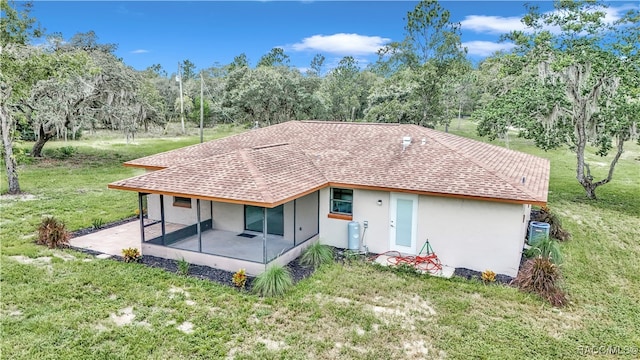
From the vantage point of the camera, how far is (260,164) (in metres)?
11.8

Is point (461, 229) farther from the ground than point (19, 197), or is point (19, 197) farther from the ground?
point (461, 229)

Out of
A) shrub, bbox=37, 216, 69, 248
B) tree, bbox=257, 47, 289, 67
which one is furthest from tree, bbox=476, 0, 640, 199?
tree, bbox=257, 47, 289, 67

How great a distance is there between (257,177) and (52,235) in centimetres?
596

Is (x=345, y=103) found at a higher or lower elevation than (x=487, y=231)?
higher

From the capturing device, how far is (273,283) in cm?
897

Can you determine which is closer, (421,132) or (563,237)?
(563,237)

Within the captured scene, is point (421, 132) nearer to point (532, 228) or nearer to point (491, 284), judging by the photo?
point (532, 228)

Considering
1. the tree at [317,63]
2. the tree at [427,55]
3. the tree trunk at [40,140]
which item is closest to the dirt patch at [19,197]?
the tree trunk at [40,140]

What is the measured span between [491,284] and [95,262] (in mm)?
9480

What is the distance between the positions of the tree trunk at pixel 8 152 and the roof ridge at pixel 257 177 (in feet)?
37.4

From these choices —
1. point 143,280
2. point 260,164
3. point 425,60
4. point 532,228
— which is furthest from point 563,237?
point 425,60

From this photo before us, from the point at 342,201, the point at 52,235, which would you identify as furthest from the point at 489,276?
the point at 52,235

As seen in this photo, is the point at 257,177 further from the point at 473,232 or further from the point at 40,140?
the point at 40,140

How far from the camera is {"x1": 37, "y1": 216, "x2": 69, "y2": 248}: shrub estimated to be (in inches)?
456
